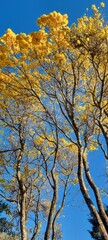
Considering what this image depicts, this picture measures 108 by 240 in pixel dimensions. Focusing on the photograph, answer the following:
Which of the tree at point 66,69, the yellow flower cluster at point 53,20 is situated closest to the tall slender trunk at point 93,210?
the tree at point 66,69

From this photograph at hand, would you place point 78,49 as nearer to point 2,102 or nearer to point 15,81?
point 15,81

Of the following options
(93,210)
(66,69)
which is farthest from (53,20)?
(93,210)

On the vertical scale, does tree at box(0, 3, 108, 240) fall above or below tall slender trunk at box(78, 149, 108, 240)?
above

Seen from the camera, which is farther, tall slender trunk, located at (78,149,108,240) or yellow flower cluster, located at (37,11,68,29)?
yellow flower cluster, located at (37,11,68,29)

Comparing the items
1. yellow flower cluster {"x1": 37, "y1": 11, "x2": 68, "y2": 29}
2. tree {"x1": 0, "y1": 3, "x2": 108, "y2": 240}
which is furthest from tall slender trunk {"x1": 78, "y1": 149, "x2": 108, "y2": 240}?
yellow flower cluster {"x1": 37, "y1": 11, "x2": 68, "y2": 29}

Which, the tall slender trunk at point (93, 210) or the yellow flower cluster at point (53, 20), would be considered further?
the yellow flower cluster at point (53, 20)

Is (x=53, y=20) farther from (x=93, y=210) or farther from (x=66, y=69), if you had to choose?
(x=93, y=210)

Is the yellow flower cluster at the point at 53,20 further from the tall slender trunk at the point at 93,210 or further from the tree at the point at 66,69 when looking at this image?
the tall slender trunk at the point at 93,210

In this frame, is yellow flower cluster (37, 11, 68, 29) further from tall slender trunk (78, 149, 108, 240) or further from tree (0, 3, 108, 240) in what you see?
tall slender trunk (78, 149, 108, 240)

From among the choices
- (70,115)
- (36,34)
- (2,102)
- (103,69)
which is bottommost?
(70,115)

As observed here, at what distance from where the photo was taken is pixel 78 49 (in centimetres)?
893

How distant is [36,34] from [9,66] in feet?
4.20

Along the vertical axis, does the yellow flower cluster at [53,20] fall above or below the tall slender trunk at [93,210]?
above

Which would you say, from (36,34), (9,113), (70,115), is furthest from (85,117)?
(36,34)
